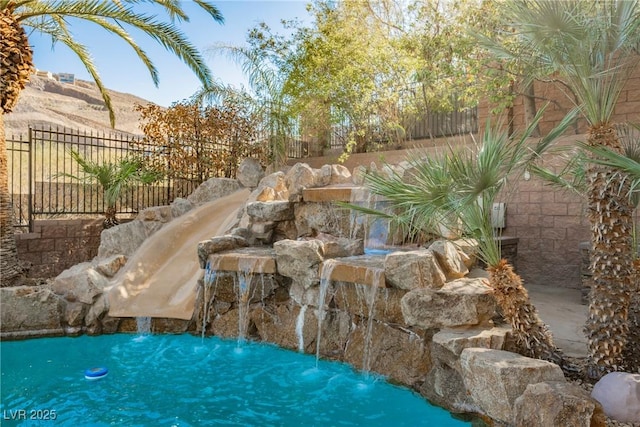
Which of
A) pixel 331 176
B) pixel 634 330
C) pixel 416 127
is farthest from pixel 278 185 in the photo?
pixel 416 127

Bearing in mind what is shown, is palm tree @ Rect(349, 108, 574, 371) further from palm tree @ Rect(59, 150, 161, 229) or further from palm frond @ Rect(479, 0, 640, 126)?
palm tree @ Rect(59, 150, 161, 229)

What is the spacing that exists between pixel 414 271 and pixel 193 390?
8.07 feet

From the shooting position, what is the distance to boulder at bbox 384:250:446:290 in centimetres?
417

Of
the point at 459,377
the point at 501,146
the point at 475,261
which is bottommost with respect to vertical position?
the point at 459,377

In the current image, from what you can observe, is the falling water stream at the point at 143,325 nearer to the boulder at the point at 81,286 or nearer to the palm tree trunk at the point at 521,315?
the boulder at the point at 81,286

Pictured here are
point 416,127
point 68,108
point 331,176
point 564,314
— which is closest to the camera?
point 564,314

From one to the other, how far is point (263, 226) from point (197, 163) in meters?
4.95

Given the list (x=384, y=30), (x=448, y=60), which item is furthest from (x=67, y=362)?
(x=384, y=30)

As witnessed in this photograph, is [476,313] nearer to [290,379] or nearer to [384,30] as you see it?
[290,379]

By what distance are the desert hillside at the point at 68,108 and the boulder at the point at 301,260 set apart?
26831 millimetres

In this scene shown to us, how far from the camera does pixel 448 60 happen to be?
35.1 ft

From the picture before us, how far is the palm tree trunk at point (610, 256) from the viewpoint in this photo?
324cm

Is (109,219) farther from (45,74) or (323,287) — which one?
(45,74)

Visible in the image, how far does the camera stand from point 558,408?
2668 mm
